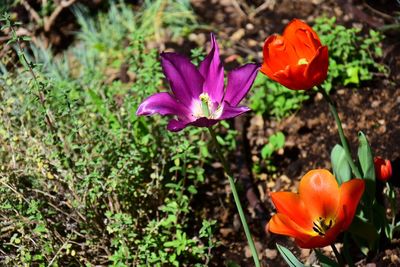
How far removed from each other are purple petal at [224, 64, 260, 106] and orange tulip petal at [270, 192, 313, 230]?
338 millimetres

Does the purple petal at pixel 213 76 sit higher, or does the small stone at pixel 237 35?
the purple petal at pixel 213 76

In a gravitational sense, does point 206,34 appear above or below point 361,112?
above

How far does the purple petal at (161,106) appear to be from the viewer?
209cm

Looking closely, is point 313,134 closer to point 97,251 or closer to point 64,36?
point 97,251

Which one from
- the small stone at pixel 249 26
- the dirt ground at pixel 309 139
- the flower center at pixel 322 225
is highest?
the small stone at pixel 249 26

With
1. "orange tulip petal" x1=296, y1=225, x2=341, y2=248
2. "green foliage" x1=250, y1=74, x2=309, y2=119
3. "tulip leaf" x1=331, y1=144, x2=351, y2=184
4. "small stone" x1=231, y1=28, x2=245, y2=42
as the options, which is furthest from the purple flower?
"small stone" x1=231, y1=28, x2=245, y2=42

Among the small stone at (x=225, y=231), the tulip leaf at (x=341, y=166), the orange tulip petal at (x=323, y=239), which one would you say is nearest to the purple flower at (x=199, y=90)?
the orange tulip petal at (x=323, y=239)

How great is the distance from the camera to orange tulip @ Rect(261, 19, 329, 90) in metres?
2.07

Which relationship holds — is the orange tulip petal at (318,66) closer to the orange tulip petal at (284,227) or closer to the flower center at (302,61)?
the flower center at (302,61)

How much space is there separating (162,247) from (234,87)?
940 mm

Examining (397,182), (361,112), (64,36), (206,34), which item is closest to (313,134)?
(361,112)

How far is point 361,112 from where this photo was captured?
136 inches

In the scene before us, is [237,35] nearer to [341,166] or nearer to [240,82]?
[341,166]

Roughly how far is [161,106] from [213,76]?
0.23 metres
